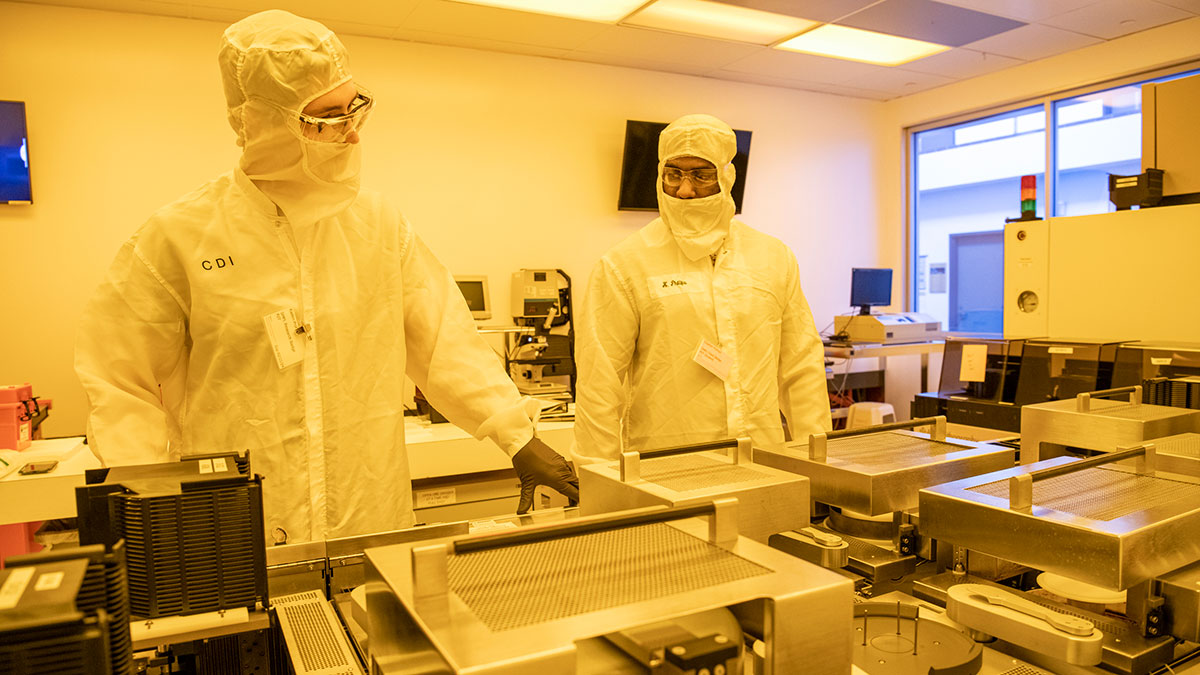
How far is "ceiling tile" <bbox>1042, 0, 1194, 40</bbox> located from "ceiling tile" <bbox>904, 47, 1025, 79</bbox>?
536 mm

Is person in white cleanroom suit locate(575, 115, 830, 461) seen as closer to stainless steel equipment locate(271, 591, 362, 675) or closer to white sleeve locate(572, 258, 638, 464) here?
white sleeve locate(572, 258, 638, 464)

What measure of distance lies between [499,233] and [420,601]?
3986 millimetres

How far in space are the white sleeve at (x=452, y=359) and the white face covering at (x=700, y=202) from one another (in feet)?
2.42

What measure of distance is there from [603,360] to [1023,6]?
3171mm

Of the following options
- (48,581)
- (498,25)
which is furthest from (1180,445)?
(498,25)

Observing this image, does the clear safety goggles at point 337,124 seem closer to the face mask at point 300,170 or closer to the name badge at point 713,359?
the face mask at point 300,170

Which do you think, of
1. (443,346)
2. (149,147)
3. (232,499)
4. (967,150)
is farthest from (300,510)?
(967,150)

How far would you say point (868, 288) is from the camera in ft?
16.7

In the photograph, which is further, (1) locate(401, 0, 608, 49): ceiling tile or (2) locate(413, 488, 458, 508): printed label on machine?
(1) locate(401, 0, 608, 49): ceiling tile

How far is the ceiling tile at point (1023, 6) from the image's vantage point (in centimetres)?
368

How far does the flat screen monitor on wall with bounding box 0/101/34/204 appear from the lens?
335 centimetres

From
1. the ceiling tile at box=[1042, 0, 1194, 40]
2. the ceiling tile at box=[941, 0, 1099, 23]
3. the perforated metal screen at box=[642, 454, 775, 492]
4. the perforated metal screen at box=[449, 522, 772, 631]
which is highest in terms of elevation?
the ceiling tile at box=[1042, 0, 1194, 40]

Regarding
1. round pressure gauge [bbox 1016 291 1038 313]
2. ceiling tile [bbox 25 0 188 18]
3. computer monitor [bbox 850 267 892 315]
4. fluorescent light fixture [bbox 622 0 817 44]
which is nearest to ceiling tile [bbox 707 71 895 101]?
fluorescent light fixture [bbox 622 0 817 44]

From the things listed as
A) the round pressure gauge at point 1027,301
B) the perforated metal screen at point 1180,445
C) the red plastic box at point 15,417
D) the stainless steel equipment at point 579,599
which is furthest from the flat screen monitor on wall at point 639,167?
the stainless steel equipment at point 579,599
